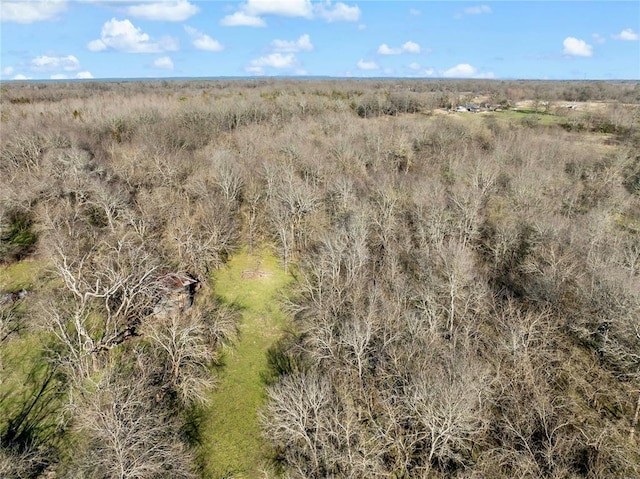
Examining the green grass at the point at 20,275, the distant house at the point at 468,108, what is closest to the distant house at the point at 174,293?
the green grass at the point at 20,275

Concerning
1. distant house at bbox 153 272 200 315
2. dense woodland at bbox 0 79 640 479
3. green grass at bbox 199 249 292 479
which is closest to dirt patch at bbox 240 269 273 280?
green grass at bbox 199 249 292 479

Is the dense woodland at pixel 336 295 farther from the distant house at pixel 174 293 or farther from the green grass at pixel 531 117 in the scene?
the green grass at pixel 531 117

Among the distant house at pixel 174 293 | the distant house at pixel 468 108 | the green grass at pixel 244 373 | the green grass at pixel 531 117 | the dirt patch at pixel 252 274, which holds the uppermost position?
the distant house at pixel 468 108

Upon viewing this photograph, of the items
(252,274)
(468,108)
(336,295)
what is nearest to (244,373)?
(336,295)

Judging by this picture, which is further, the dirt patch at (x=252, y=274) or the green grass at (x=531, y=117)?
the green grass at (x=531, y=117)

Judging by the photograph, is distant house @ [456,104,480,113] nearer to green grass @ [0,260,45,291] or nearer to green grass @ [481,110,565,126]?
green grass @ [481,110,565,126]
